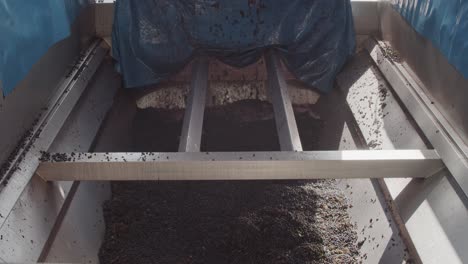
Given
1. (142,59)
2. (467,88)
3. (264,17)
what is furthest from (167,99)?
(467,88)

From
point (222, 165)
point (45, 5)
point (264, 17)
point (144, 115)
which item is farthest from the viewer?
point (144, 115)

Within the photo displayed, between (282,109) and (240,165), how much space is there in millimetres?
524

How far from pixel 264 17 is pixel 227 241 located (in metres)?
1.23

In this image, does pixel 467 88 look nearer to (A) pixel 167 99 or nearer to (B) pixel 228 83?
(B) pixel 228 83

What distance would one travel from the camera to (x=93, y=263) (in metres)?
1.65

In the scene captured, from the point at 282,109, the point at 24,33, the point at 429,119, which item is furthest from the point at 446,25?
the point at 24,33

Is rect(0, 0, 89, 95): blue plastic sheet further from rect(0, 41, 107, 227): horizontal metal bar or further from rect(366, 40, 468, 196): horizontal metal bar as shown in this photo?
rect(366, 40, 468, 196): horizontal metal bar

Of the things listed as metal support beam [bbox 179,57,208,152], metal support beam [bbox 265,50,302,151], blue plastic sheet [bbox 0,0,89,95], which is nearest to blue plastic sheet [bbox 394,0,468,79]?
metal support beam [bbox 265,50,302,151]

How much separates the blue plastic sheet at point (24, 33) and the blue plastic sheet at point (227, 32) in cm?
53

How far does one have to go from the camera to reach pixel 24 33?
1.46 meters

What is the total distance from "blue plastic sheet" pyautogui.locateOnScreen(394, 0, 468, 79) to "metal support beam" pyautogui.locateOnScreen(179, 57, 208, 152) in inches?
39.1

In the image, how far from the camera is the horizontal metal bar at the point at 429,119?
1.38m

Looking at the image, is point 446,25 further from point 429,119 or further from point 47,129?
point 47,129

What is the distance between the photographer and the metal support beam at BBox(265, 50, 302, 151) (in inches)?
64.8
